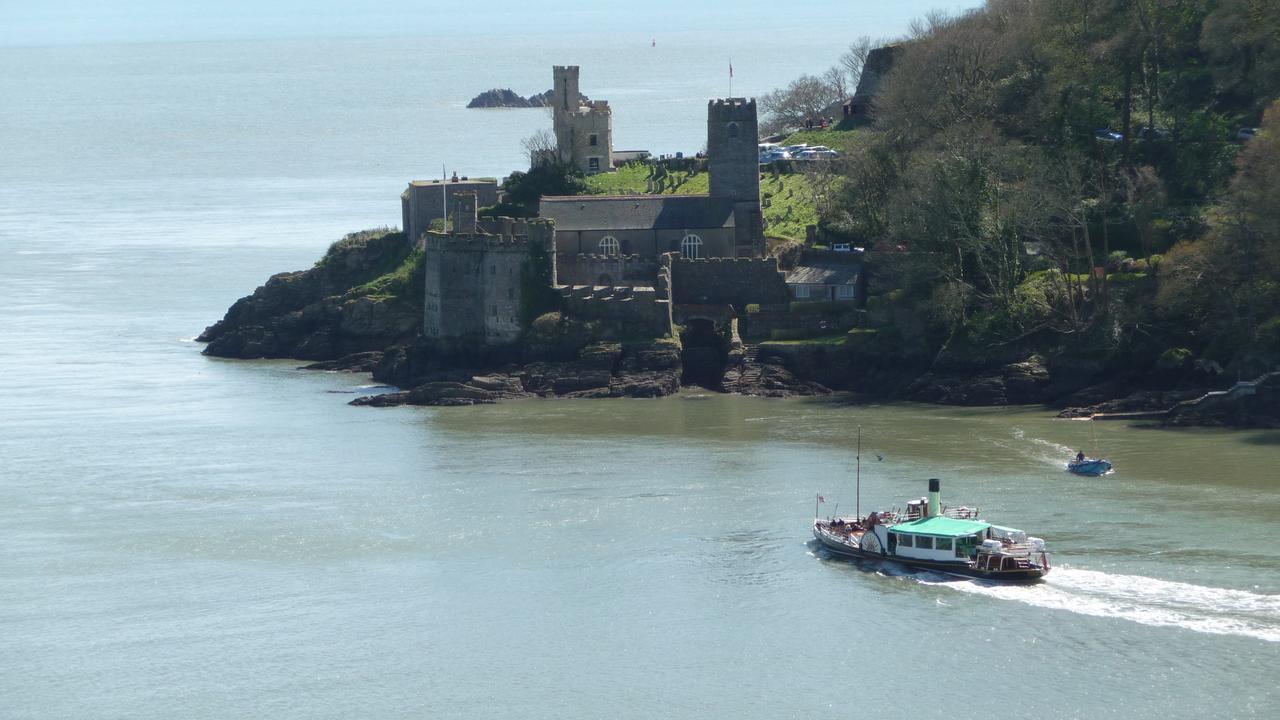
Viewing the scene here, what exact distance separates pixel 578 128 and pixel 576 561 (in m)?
43.3

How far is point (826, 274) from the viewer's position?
75062mm

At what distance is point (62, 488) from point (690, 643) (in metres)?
23.1

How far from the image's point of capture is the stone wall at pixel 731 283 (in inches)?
2953

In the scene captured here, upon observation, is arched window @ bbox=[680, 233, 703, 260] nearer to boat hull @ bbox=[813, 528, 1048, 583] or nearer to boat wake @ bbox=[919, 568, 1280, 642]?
boat hull @ bbox=[813, 528, 1048, 583]

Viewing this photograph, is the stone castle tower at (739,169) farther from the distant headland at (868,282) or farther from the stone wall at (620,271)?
the stone wall at (620,271)

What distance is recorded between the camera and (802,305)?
73938 millimetres

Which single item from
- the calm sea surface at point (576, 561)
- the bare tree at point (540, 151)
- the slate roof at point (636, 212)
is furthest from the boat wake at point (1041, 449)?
the bare tree at point (540, 151)

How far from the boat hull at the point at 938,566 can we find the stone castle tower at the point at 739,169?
2858 cm

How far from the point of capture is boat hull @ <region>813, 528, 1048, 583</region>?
156 feet

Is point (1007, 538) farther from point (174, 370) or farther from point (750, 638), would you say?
point (174, 370)

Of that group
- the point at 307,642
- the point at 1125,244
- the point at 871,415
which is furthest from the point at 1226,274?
the point at 307,642

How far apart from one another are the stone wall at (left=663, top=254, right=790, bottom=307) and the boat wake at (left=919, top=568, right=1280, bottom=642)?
28250 millimetres

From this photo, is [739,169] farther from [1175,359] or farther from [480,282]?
[1175,359]

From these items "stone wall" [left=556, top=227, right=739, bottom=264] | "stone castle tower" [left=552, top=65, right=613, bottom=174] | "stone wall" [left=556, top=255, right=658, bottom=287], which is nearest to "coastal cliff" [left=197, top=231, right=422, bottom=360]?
"stone wall" [left=556, top=227, right=739, bottom=264]
